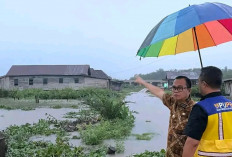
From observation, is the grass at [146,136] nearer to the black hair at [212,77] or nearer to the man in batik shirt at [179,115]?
the man in batik shirt at [179,115]

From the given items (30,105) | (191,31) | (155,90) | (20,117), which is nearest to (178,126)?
(155,90)

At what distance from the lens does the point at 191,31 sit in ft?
11.8

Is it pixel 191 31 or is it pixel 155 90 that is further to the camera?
pixel 191 31

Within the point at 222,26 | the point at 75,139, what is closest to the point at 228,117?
the point at 222,26

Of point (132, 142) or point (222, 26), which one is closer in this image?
point (222, 26)

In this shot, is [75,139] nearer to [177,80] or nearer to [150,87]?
[150,87]

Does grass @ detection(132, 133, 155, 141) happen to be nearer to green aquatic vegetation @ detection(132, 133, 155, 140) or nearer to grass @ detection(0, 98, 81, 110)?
green aquatic vegetation @ detection(132, 133, 155, 140)

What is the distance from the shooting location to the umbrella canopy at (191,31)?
2547 mm

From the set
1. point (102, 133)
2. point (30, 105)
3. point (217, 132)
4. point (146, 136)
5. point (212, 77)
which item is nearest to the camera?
point (217, 132)

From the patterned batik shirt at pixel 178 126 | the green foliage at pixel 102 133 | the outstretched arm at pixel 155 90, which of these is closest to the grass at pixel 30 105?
the green foliage at pixel 102 133

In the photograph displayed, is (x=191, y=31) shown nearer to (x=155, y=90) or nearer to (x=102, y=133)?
(x=155, y=90)

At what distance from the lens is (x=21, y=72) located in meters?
40.3

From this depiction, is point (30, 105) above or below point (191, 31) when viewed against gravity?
below

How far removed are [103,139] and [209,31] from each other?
5.99 m
